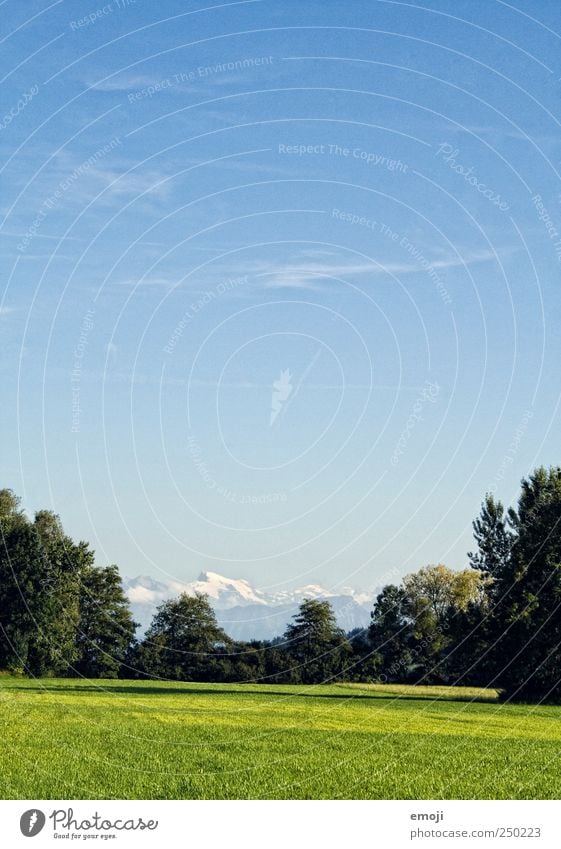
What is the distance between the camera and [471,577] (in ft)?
271

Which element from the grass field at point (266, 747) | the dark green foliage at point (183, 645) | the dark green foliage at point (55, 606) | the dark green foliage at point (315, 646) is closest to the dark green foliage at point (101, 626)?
the dark green foliage at point (55, 606)

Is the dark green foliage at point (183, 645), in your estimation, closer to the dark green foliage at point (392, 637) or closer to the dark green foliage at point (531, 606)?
the dark green foliage at point (392, 637)

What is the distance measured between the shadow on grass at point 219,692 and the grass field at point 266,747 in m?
0.87

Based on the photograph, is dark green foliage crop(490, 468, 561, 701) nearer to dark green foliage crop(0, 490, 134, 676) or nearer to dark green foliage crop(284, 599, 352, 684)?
dark green foliage crop(284, 599, 352, 684)

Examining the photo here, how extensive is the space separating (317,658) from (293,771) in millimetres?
55935

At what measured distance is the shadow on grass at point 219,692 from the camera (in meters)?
64.2

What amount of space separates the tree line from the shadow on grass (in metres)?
2.45

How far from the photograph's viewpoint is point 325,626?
81188 mm

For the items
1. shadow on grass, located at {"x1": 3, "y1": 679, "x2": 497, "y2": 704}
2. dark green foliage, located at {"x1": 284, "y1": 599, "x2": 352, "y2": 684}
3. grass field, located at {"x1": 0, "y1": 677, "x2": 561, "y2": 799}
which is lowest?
grass field, located at {"x1": 0, "y1": 677, "x2": 561, "y2": 799}

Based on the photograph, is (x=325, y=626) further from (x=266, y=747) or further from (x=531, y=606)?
(x=266, y=747)

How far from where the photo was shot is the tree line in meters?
61.8

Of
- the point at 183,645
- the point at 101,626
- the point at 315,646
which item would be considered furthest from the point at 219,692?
the point at 101,626

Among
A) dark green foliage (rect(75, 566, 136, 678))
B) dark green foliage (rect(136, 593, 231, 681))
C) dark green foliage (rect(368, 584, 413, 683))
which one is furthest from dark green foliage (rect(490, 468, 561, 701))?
dark green foliage (rect(75, 566, 136, 678))
